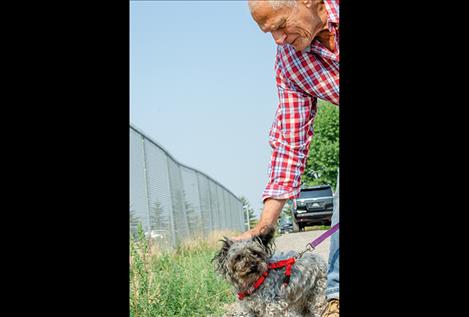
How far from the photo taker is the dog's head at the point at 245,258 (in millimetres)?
2762

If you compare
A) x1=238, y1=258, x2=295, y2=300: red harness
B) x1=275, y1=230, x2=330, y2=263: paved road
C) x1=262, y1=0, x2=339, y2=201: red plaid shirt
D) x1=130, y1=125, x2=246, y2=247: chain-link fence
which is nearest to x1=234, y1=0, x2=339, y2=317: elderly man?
x1=262, y1=0, x2=339, y2=201: red plaid shirt

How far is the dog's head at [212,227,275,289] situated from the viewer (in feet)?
9.06

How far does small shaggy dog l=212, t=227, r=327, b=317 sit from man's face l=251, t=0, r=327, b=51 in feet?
2.81

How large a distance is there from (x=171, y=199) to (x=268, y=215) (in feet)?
11.2

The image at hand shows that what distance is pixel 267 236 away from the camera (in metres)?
2.77

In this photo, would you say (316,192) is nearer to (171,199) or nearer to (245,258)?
(245,258)

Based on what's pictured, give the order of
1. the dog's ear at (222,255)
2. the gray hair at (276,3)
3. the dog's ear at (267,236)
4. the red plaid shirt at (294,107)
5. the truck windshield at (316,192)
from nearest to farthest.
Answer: the gray hair at (276,3) < the red plaid shirt at (294,107) < the dog's ear at (267,236) < the dog's ear at (222,255) < the truck windshield at (316,192)

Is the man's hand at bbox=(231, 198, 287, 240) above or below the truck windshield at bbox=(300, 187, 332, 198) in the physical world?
A: below

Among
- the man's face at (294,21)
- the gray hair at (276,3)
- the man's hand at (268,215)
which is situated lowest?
the man's hand at (268,215)

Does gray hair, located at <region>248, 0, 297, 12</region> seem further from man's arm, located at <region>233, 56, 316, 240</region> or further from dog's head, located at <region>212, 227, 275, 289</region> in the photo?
dog's head, located at <region>212, 227, 275, 289</region>

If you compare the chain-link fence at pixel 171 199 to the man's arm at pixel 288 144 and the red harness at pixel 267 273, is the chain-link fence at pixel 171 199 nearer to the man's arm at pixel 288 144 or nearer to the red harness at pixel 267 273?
the red harness at pixel 267 273

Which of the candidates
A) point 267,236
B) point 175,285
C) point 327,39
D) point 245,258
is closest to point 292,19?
point 327,39

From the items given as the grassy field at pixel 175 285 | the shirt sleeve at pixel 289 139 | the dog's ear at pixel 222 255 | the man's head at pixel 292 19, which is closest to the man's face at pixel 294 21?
the man's head at pixel 292 19
